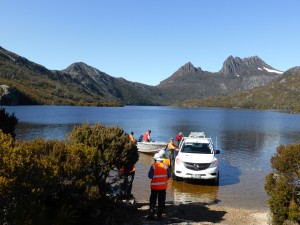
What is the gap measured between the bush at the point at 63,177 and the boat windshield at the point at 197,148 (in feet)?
27.1

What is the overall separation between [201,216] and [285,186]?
3.10 m

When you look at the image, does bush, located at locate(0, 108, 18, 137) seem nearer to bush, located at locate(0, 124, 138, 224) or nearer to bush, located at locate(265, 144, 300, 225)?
bush, located at locate(0, 124, 138, 224)

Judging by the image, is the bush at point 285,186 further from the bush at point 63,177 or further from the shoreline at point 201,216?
the bush at point 63,177

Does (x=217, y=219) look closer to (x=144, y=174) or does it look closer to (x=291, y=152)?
(x=291, y=152)

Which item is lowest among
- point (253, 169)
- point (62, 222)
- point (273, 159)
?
point (253, 169)

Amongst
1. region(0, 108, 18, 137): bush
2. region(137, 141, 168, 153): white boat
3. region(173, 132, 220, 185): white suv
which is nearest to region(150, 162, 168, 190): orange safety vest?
region(0, 108, 18, 137): bush

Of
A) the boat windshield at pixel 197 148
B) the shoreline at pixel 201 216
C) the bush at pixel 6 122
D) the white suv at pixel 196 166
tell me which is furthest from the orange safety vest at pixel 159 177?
the boat windshield at pixel 197 148

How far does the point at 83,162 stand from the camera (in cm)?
749

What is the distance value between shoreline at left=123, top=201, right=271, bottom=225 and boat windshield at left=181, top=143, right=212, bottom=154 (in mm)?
6036

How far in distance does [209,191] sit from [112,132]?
26.4 ft

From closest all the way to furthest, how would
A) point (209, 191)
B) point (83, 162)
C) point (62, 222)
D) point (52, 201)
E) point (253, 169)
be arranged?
point (62, 222), point (52, 201), point (83, 162), point (209, 191), point (253, 169)

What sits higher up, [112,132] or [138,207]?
[112,132]

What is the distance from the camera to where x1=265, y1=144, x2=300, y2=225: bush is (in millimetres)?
8297

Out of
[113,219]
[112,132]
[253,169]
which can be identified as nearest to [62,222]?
[113,219]
